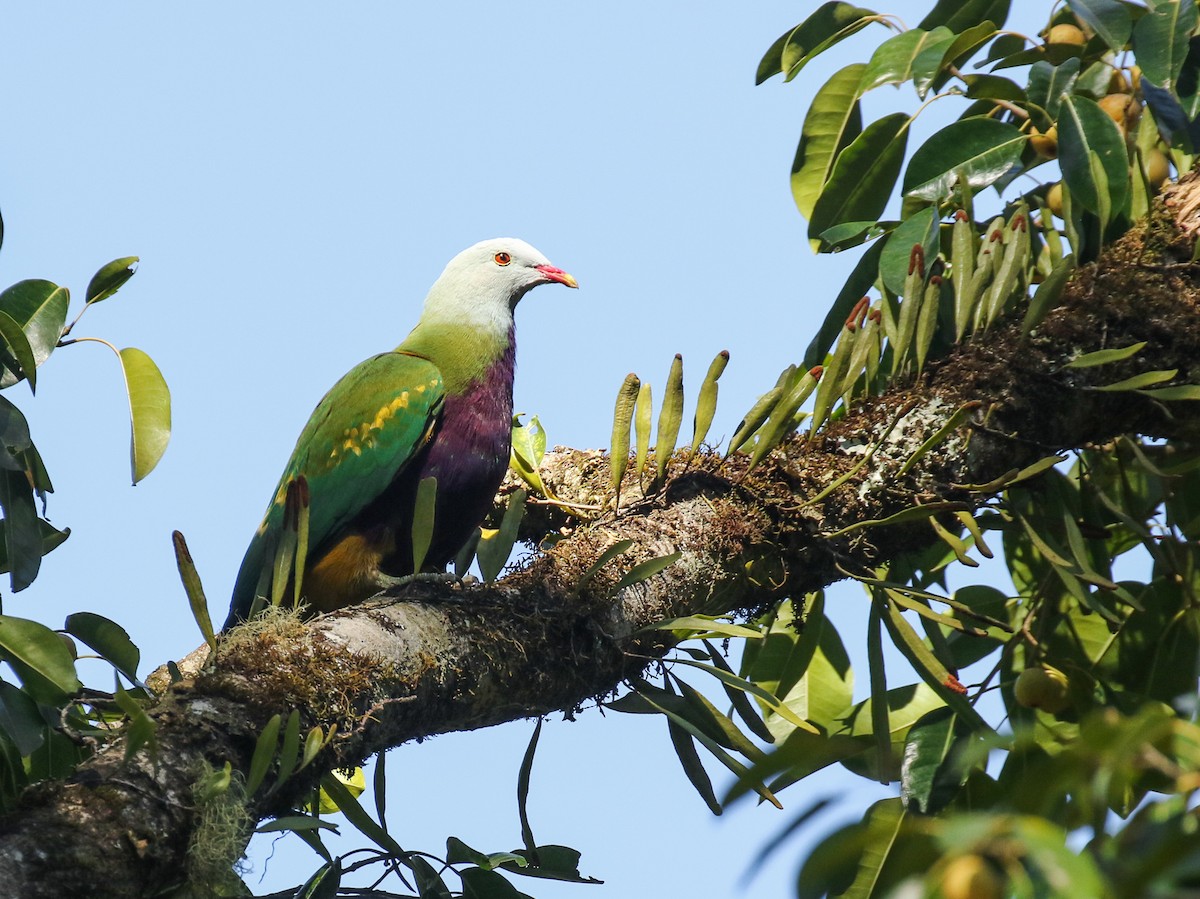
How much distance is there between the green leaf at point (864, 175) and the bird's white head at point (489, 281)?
113 centimetres

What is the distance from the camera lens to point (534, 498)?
3.11m

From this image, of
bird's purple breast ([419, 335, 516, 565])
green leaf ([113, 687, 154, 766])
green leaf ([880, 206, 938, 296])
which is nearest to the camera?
green leaf ([113, 687, 154, 766])

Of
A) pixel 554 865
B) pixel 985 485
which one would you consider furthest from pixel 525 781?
pixel 985 485

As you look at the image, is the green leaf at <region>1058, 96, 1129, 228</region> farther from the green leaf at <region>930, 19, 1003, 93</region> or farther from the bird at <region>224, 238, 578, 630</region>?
the bird at <region>224, 238, 578, 630</region>

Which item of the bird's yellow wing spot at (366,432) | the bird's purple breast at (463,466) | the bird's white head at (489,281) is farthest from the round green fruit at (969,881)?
the bird's white head at (489,281)

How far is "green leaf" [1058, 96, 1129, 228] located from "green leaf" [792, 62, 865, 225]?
73 centimetres

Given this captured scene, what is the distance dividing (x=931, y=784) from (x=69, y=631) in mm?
1656

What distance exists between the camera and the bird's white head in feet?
12.4

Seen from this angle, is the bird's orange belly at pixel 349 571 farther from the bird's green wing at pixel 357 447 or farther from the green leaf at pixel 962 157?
the green leaf at pixel 962 157

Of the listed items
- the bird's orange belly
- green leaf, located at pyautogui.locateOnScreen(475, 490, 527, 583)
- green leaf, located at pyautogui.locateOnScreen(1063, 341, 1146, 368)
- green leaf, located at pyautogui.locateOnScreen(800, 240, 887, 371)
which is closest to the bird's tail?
the bird's orange belly

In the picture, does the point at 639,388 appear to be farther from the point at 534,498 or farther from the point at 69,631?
the point at 69,631

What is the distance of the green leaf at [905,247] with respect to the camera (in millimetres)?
2650

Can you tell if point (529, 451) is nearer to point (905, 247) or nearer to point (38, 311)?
point (905, 247)

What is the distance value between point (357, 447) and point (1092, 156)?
6.11 feet
